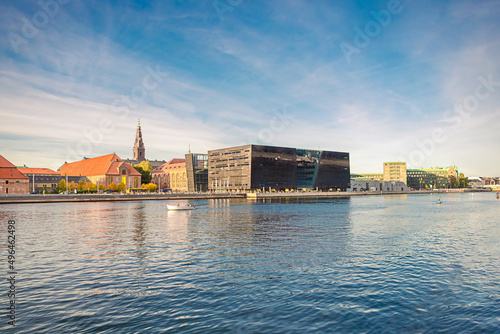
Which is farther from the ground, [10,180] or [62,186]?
[10,180]

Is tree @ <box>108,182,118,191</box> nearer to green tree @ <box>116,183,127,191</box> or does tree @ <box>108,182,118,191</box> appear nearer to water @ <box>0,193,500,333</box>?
green tree @ <box>116,183,127,191</box>

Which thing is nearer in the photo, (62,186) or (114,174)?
(114,174)

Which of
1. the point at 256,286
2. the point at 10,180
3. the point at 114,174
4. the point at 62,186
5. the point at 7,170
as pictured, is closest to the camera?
the point at 256,286

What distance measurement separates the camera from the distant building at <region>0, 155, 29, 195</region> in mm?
155500

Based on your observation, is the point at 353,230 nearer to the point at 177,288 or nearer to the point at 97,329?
the point at 177,288

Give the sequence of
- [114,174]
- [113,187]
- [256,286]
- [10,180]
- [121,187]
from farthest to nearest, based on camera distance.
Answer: [114,174] → [121,187] → [113,187] → [10,180] → [256,286]

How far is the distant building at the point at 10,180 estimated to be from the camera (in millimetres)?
155500

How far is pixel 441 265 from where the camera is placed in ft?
84.0

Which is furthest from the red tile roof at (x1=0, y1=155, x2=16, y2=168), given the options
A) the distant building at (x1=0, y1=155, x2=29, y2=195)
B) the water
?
the water

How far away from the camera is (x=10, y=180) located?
157500 millimetres

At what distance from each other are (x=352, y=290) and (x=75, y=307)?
13991 mm

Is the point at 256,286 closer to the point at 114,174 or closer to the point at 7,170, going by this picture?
the point at 7,170

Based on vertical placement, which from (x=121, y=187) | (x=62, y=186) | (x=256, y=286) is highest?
(x=62, y=186)

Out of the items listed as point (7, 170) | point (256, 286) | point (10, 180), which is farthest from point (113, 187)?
point (256, 286)
